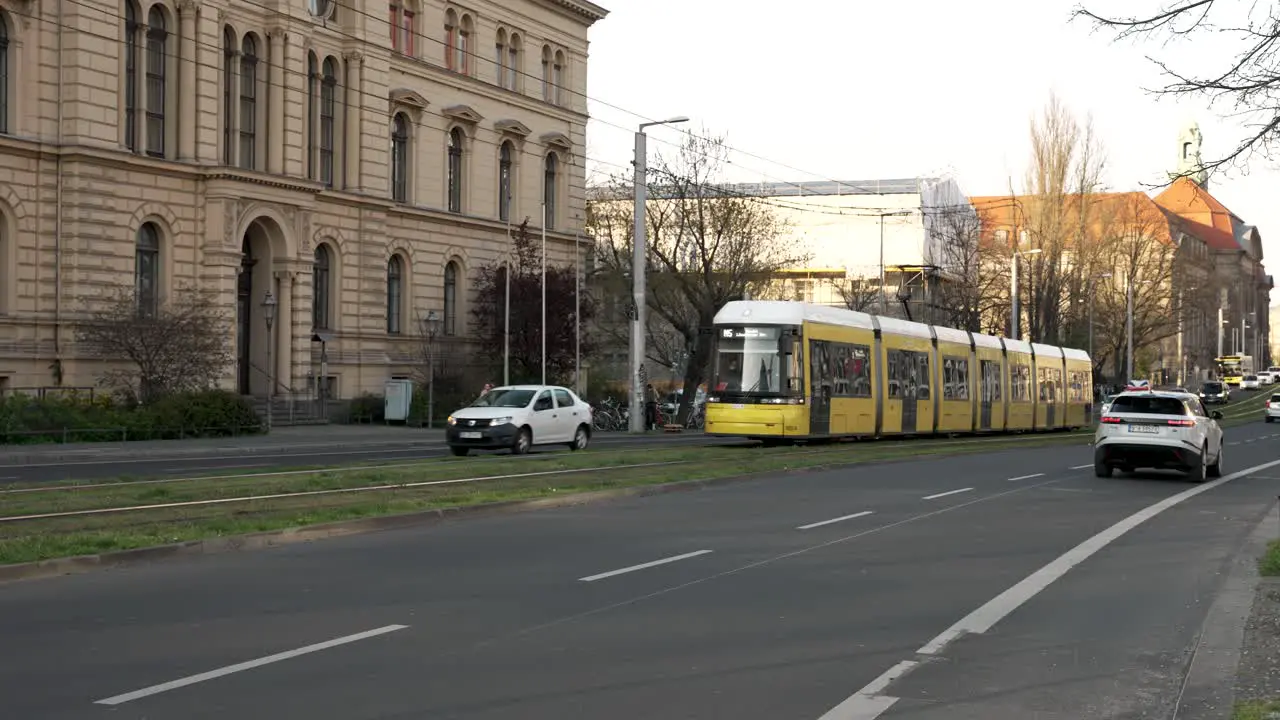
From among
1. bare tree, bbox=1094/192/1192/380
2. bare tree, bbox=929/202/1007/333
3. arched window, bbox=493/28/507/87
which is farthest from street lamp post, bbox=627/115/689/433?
bare tree, bbox=1094/192/1192/380

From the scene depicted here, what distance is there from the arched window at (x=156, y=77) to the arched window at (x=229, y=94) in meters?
2.29

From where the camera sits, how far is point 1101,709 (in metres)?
7.89

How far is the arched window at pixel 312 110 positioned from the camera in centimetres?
4694

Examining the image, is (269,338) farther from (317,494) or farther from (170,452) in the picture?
(317,494)

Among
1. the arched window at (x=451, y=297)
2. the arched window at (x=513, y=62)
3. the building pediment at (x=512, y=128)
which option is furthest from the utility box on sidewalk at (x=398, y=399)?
the arched window at (x=513, y=62)

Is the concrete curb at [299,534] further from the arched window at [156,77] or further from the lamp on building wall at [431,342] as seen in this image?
the lamp on building wall at [431,342]

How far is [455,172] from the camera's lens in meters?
54.9

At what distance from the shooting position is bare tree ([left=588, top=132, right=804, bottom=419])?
58219 mm

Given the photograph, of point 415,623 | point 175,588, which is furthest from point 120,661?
point 175,588

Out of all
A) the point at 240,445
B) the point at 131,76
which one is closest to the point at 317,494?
the point at 240,445

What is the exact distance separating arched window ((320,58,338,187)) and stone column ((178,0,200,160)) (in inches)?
259

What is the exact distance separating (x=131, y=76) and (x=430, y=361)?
523 inches

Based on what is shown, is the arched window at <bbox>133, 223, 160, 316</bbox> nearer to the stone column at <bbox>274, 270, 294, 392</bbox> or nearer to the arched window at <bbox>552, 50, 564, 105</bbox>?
the stone column at <bbox>274, 270, 294, 392</bbox>

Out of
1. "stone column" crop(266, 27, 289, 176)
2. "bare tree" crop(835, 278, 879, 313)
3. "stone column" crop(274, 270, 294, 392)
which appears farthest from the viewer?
"bare tree" crop(835, 278, 879, 313)
